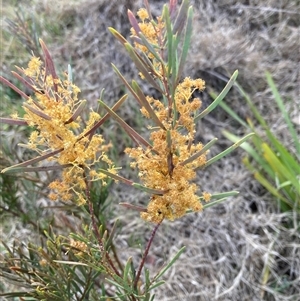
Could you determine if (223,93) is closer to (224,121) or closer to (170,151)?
(170,151)

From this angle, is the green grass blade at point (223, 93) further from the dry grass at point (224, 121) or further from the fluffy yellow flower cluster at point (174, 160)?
the dry grass at point (224, 121)

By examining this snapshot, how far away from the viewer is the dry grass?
135cm

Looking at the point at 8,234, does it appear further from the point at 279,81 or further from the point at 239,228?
the point at 279,81

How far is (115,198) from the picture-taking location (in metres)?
1.58

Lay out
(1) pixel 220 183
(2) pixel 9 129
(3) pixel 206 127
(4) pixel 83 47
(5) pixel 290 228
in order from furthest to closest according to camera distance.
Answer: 1. (4) pixel 83 47
2. (2) pixel 9 129
3. (3) pixel 206 127
4. (1) pixel 220 183
5. (5) pixel 290 228

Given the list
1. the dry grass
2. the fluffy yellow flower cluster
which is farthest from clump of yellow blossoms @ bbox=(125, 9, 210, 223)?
the dry grass

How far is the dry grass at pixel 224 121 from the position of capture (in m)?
1.35

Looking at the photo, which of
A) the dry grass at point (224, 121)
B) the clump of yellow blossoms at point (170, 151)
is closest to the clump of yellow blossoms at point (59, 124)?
the clump of yellow blossoms at point (170, 151)

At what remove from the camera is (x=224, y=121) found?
5.53ft

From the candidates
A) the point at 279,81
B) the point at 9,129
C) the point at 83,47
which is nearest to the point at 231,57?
the point at 279,81

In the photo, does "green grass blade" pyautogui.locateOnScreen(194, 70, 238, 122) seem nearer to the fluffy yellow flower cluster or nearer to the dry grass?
the fluffy yellow flower cluster

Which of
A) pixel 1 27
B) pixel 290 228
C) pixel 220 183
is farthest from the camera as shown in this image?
pixel 1 27

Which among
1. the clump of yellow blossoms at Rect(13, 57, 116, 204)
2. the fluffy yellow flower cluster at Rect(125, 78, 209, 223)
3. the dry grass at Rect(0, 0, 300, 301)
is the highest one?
the clump of yellow blossoms at Rect(13, 57, 116, 204)

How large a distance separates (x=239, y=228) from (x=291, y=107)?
535 millimetres
